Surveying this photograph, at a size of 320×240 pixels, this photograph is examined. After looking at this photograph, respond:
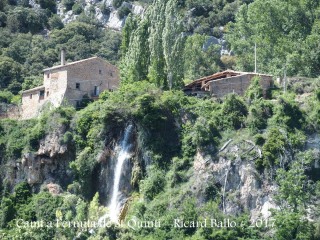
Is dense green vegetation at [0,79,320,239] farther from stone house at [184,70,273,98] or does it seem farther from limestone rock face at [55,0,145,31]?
limestone rock face at [55,0,145,31]

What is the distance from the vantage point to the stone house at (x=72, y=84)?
217 feet

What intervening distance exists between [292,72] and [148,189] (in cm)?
1565

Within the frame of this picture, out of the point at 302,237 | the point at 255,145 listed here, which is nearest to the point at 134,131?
the point at 255,145

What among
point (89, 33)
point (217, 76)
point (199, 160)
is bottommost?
point (199, 160)

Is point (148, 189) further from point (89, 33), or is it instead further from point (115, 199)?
point (89, 33)

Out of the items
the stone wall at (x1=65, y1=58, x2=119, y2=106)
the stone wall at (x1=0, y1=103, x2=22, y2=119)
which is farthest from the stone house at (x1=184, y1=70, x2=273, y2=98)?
the stone wall at (x1=0, y1=103, x2=22, y2=119)

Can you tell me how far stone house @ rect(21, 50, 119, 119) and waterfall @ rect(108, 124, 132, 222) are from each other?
6981 millimetres

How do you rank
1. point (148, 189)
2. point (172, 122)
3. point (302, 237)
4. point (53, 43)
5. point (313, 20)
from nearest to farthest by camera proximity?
point (302, 237), point (148, 189), point (172, 122), point (313, 20), point (53, 43)

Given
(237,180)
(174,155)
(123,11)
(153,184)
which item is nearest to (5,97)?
(174,155)

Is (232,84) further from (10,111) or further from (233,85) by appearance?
(10,111)

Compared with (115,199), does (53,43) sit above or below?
above

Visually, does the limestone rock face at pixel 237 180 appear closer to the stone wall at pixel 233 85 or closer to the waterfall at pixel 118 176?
the waterfall at pixel 118 176

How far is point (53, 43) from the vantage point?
97.8 meters

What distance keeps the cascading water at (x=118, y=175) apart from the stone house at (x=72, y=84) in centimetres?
698
